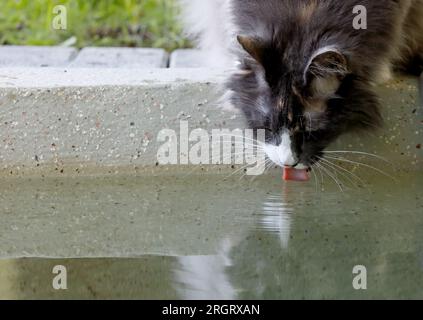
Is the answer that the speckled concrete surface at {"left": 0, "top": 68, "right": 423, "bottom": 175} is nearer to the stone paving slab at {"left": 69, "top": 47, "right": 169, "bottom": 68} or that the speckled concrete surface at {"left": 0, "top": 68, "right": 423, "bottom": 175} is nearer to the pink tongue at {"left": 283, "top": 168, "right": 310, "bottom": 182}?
the pink tongue at {"left": 283, "top": 168, "right": 310, "bottom": 182}

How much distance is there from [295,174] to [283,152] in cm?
30

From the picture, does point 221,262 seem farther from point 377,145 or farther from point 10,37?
point 10,37

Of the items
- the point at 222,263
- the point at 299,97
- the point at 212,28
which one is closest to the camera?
the point at 222,263

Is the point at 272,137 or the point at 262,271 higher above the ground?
the point at 272,137

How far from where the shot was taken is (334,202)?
10.1ft

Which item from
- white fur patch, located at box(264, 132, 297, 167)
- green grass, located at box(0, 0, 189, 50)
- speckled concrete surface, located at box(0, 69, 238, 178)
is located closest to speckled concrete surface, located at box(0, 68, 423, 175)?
speckled concrete surface, located at box(0, 69, 238, 178)

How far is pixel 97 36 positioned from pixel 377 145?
2.21 m

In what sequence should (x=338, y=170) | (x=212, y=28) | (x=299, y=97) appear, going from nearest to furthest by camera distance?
(x=299, y=97)
(x=338, y=170)
(x=212, y=28)

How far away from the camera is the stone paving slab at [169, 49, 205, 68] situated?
4.18 metres

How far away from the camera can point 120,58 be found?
169 inches

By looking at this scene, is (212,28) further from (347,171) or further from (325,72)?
Answer: (325,72)

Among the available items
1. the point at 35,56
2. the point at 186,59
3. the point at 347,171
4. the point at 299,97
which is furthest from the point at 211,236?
the point at 35,56

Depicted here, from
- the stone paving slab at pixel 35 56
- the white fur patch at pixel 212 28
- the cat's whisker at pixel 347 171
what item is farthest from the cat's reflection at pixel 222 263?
the stone paving slab at pixel 35 56

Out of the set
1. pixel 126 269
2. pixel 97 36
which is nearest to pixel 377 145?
pixel 126 269
